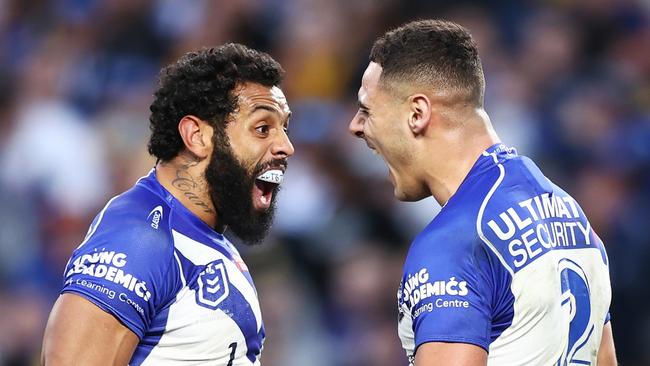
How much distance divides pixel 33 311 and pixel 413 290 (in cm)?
543

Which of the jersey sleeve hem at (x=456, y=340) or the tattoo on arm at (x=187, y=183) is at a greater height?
the tattoo on arm at (x=187, y=183)

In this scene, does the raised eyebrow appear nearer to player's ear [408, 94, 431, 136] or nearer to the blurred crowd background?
player's ear [408, 94, 431, 136]

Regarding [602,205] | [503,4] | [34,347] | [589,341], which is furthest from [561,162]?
[589,341]

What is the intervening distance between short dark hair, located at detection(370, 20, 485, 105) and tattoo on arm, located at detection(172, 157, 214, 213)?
973 millimetres

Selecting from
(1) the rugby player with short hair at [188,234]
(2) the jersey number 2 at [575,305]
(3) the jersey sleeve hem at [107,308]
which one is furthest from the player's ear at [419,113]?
(3) the jersey sleeve hem at [107,308]

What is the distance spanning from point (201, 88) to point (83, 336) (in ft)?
3.90

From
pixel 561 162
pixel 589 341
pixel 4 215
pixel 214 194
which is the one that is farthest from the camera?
pixel 4 215

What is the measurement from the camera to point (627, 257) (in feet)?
26.2

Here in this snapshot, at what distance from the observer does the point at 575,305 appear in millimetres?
4020

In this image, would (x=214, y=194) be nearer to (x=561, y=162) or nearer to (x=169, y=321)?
(x=169, y=321)

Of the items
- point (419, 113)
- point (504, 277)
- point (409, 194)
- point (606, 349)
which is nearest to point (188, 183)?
point (409, 194)

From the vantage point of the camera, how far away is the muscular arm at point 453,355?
3.74 meters

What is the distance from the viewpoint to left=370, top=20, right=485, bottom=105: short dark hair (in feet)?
13.8

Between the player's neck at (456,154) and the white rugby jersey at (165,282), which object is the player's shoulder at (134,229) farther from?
the player's neck at (456,154)
